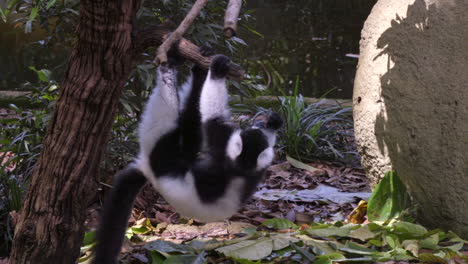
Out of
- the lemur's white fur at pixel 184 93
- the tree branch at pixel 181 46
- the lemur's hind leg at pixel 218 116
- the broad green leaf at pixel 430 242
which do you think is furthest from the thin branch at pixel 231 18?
the broad green leaf at pixel 430 242

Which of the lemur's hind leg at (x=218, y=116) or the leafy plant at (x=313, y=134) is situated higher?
the lemur's hind leg at (x=218, y=116)

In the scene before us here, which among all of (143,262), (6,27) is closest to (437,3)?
(143,262)

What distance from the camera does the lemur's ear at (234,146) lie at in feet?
8.09

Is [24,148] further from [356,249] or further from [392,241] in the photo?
[392,241]

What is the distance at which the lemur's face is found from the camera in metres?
2.47

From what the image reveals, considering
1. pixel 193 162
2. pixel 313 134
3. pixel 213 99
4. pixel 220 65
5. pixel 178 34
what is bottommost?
pixel 313 134

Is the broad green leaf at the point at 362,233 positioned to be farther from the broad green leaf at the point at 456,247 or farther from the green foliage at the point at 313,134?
the green foliage at the point at 313,134

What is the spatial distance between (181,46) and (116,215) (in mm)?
905

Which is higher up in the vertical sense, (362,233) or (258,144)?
(258,144)

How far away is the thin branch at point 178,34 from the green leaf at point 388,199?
66.0 inches

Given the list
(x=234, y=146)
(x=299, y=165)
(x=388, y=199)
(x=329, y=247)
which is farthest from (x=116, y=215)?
(x=299, y=165)

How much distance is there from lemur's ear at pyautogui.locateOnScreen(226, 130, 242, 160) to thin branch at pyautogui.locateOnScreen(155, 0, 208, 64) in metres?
0.68

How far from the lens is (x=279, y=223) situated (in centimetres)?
327

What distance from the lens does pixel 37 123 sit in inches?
149
